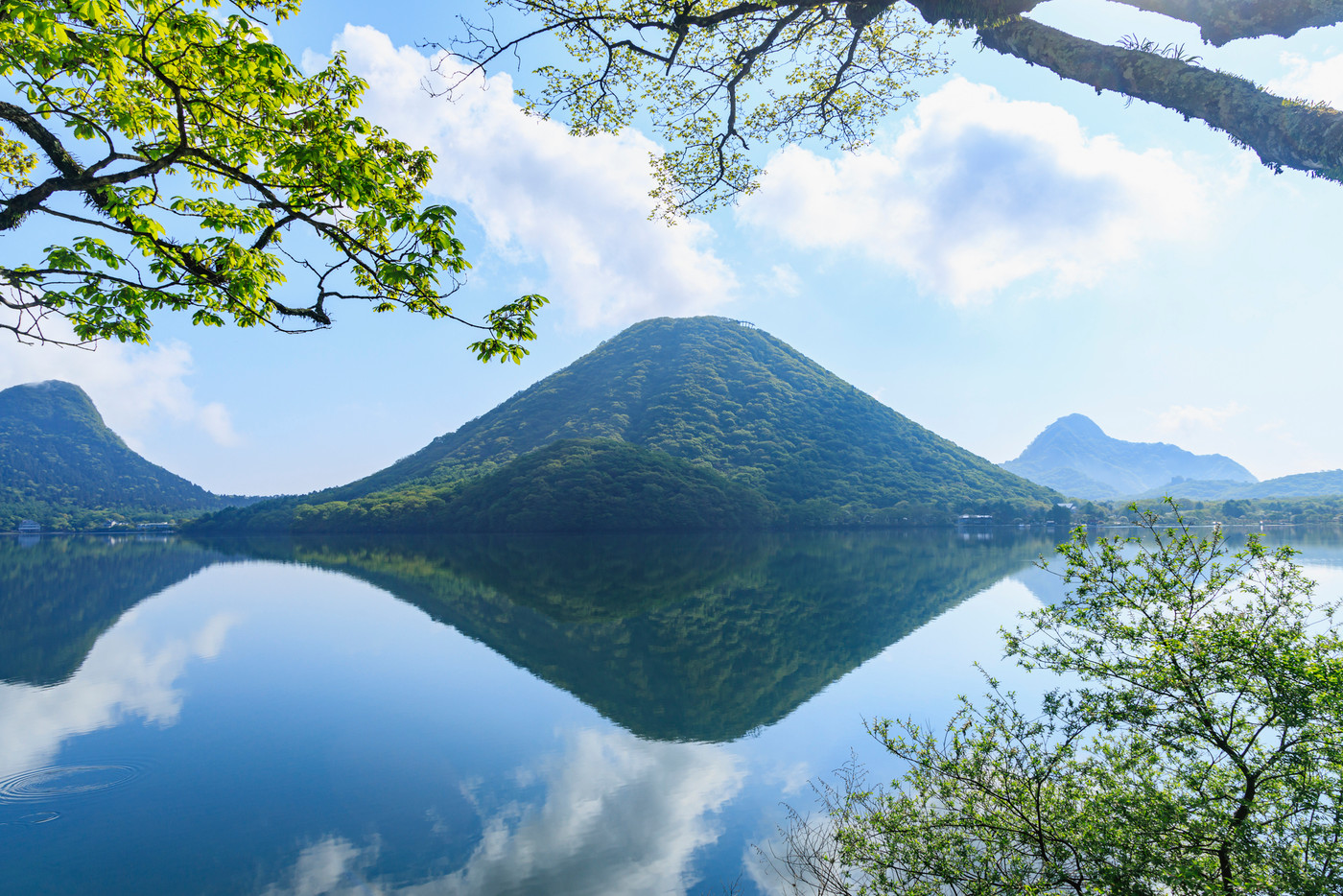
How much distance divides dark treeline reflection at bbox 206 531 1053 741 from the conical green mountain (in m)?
46.5

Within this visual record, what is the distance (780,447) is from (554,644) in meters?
119

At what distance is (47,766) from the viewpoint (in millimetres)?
12305

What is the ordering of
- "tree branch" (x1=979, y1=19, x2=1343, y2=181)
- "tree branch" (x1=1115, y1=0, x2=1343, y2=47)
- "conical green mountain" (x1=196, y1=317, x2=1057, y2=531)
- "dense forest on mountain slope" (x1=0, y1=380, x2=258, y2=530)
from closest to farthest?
"tree branch" (x1=979, y1=19, x2=1343, y2=181) < "tree branch" (x1=1115, y1=0, x2=1343, y2=47) < "conical green mountain" (x1=196, y1=317, x2=1057, y2=531) < "dense forest on mountain slope" (x1=0, y1=380, x2=258, y2=530)

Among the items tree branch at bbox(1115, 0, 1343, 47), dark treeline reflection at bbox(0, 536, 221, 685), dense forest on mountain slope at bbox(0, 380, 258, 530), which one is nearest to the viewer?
tree branch at bbox(1115, 0, 1343, 47)

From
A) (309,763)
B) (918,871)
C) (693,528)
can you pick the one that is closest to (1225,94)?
(918,871)

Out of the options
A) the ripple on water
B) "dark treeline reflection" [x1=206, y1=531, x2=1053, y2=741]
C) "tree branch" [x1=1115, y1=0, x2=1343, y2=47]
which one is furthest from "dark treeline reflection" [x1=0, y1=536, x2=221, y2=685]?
"tree branch" [x1=1115, y1=0, x2=1343, y2=47]

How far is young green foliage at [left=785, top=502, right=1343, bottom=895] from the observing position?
4453 mm

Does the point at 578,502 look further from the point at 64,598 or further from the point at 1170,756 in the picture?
the point at 1170,756

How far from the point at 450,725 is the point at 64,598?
36.1m

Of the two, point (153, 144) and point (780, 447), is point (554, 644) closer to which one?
point (153, 144)

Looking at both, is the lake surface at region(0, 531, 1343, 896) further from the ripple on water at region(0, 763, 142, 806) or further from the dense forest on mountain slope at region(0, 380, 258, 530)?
the dense forest on mountain slope at region(0, 380, 258, 530)

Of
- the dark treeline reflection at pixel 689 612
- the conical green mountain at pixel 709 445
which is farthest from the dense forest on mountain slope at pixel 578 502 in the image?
the dark treeline reflection at pixel 689 612

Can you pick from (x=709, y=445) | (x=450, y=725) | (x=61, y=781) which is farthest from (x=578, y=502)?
(x=61, y=781)

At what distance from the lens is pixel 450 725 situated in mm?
15484
